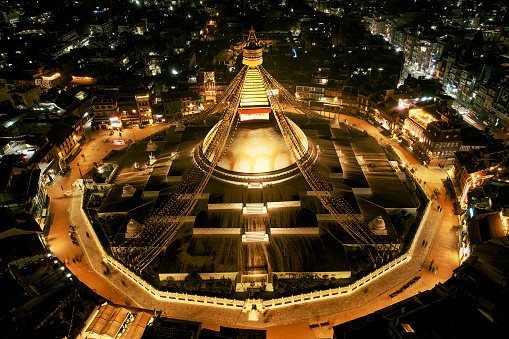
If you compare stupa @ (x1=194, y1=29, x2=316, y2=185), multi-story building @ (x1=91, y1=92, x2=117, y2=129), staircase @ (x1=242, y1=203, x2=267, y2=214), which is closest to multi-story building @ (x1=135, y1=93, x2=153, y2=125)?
multi-story building @ (x1=91, y1=92, x2=117, y2=129)

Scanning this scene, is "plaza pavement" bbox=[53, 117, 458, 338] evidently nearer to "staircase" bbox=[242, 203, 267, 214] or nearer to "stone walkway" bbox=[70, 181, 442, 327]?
"stone walkway" bbox=[70, 181, 442, 327]

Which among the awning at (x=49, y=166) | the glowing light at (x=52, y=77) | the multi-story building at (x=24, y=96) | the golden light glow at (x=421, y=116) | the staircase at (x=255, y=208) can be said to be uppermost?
the golden light glow at (x=421, y=116)

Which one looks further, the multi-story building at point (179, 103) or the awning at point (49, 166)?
the multi-story building at point (179, 103)

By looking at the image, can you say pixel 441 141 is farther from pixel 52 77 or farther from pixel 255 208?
pixel 52 77

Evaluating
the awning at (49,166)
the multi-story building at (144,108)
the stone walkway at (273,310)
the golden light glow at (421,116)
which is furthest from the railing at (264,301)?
the multi-story building at (144,108)

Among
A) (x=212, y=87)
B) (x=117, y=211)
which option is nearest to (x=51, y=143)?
(x=117, y=211)

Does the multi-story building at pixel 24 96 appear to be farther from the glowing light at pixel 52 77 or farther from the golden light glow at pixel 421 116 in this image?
the golden light glow at pixel 421 116

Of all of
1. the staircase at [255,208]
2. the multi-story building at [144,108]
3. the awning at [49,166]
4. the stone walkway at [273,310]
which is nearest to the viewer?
the stone walkway at [273,310]

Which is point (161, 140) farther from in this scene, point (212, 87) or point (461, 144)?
point (461, 144)
